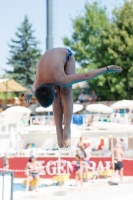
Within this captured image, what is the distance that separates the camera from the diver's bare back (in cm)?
438

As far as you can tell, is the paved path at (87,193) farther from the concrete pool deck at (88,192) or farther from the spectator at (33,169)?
the spectator at (33,169)

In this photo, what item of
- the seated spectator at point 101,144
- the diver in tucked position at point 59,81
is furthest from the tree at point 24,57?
the diver in tucked position at point 59,81

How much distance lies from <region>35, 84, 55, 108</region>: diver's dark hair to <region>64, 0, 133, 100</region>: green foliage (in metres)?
24.2

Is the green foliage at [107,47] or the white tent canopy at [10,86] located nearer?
the white tent canopy at [10,86]

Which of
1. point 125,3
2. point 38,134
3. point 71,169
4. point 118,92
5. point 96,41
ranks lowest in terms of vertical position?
point 71,169

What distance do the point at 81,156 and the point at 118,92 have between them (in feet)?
48.5

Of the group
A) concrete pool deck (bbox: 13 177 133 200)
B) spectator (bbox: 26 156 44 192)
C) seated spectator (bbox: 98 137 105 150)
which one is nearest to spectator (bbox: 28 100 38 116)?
seated spectator (bbox: 98 137 105 150)

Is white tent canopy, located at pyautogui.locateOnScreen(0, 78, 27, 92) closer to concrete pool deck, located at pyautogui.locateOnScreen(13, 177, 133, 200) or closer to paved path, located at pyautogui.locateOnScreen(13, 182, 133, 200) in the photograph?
concrete pool deck, located at pyautogui.locateOnScreen(13, 177, 133, 200)

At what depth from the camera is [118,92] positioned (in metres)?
28.9

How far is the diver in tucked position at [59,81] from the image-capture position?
4.33 metres

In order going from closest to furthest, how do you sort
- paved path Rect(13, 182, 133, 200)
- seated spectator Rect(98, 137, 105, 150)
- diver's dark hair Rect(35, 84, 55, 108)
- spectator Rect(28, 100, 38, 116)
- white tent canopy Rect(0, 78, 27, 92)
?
diver's dark hair Rect(35, 84, 55, 108)
paved path Rect(13, 182, 133, 200)
seated spectator Rect(98, 137, 105, 150)
white tent canopy Rect(0, 78, 27, 92)
spectator Rect(28, 100, 38, 116)

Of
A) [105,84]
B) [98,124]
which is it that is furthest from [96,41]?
[98,124]

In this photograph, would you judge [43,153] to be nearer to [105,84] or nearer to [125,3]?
[105,84]

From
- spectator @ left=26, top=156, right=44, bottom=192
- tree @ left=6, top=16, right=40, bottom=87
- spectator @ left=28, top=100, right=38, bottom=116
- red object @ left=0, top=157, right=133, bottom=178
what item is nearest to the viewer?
spectator @ left=26, top=156, right=44, bottom=192
